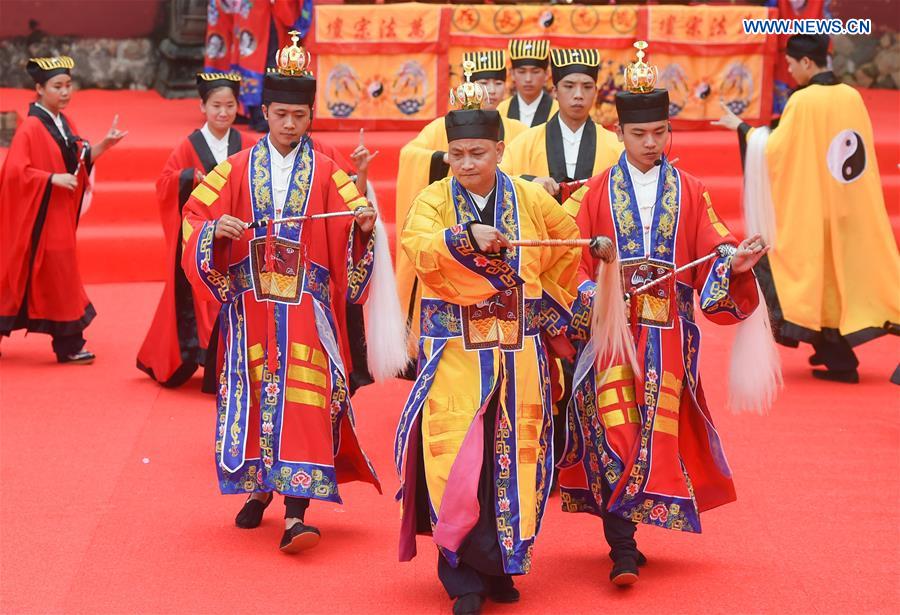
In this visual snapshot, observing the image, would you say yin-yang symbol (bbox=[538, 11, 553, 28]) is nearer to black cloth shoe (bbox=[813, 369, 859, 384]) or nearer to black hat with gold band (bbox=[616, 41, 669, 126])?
black cloth shoe (bbox=[813, 369, 859, 384])

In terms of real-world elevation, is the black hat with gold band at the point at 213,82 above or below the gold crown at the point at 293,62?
above

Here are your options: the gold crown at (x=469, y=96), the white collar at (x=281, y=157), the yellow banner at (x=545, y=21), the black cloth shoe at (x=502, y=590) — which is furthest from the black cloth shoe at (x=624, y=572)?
the yellow banner at (x=545, y=21)

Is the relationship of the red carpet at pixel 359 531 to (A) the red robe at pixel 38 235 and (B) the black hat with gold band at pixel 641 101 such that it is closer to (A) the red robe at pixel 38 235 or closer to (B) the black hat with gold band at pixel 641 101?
(A) the red robe at pixel 38 235

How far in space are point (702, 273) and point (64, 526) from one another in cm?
233

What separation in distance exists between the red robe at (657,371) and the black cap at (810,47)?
289cm

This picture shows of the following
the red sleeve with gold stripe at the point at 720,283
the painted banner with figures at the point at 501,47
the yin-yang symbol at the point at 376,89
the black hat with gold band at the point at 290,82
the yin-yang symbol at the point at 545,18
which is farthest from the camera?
the yin-yang symbol at the point at 545,18

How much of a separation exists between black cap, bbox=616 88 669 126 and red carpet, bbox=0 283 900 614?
142 cm

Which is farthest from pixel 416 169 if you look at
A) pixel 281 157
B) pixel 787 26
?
pixel 787 26

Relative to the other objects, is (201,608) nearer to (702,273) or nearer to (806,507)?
(702,273)

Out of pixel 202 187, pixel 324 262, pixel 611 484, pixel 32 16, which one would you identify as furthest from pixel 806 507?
pixel 32 16

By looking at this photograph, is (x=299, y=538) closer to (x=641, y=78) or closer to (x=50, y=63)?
(x=641, y=78)

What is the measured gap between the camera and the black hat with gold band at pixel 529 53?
616 cm

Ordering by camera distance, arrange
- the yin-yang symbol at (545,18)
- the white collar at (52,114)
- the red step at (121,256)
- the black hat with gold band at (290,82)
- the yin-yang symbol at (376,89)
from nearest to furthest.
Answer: the black hat with gold band at (290,82)
the white collar at (52,114)
the red step at (121,256)
the yin-yang symbol at (376,89)
the yin-yang symbol at (545,18)

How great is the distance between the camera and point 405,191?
6117 mm
